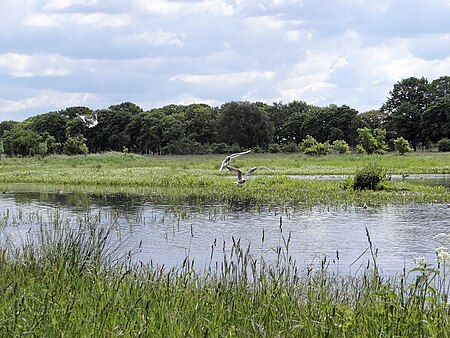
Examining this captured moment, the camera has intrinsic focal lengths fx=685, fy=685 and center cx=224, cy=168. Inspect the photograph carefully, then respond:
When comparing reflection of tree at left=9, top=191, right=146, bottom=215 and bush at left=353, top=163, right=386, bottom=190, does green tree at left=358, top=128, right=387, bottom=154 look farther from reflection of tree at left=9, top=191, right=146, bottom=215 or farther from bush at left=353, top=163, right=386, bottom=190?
reflection of tree at left=9, top=191, right=146, bottom=215

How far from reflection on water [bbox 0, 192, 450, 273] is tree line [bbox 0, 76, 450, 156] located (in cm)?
5317

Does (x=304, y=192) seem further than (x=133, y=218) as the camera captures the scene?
Yes

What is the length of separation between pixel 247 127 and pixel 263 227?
73718 mm

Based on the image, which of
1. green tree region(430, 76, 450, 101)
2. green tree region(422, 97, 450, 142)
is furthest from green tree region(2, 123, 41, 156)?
green tree region(430, 76, 450, 101)

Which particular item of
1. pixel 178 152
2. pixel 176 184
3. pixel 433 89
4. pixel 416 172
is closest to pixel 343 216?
pixel 176 184

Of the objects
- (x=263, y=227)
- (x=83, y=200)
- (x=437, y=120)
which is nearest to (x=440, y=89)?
(x=437, y=120)

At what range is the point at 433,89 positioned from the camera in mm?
95062

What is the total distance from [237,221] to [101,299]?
13.8 meters

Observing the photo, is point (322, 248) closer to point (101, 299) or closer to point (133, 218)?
point (133, 218)

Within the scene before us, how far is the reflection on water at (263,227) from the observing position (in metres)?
14.3

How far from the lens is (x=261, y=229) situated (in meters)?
18.2

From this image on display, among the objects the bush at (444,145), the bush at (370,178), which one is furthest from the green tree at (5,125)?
the bush at (370,178)

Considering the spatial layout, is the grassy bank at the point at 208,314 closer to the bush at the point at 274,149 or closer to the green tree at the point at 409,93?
the bush at the point at 274,149

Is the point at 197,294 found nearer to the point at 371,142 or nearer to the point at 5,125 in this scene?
the point at 371,142
